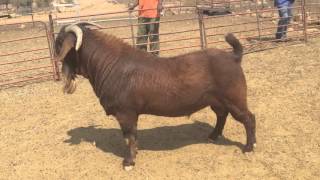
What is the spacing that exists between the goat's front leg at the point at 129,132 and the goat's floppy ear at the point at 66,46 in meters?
0.96

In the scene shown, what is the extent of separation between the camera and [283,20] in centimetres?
1173

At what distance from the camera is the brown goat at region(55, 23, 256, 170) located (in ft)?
18.0

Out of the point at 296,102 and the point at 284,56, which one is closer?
the point at 296,102

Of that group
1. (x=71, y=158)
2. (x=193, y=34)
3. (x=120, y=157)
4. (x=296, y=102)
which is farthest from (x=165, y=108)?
(x=193, y=34)

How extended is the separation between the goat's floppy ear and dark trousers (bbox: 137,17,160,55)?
4440 millimetres

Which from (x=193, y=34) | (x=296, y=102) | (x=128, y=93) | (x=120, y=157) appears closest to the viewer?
(x=128, y=93)

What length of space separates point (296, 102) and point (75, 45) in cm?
373

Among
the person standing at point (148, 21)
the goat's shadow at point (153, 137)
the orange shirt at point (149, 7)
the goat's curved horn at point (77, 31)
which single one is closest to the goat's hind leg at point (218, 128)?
the goat's shadow at point (153, 137)

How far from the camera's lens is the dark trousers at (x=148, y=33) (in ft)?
33.1

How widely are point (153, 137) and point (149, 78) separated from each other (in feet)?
4.33

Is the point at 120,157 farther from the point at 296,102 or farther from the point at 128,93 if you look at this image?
the point at 296,102

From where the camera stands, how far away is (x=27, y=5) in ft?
116

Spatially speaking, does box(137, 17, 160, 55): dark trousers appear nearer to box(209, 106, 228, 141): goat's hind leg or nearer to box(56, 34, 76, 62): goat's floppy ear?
box(209, 106, 228, 141): goat's hind leg

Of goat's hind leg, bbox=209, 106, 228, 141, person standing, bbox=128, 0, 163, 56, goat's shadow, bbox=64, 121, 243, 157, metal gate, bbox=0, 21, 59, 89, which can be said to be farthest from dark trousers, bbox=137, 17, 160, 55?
goat's hind leg, bbox=209, 106, 228, 141
